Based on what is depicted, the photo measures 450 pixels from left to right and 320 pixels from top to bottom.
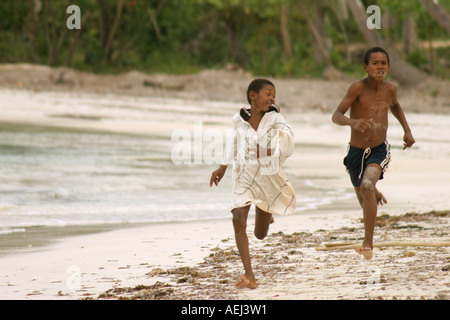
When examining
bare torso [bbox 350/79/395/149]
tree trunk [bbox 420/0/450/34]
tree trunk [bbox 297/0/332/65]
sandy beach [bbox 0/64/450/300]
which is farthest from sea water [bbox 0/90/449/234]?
tree trunk [bbox 297/0/332/65]

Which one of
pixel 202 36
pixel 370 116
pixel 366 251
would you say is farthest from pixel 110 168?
pixel 202 36

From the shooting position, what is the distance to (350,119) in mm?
6090

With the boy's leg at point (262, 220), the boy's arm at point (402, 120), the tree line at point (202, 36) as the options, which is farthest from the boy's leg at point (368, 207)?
the tree line at point (202, 36)

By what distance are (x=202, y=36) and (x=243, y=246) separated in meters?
36.9

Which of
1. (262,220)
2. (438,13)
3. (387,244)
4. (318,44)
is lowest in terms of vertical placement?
→ (387,244)

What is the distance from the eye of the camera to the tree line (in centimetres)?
3231

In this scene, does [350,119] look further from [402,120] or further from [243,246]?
[243,246]

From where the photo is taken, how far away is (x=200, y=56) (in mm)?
40750

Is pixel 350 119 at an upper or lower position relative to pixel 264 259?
upper

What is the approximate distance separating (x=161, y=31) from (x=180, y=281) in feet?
115

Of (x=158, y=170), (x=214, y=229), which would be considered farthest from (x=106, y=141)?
(x=214, y=229)

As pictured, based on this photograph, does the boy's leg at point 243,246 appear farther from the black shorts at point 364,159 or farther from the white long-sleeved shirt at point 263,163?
the black shorts at point 364,159

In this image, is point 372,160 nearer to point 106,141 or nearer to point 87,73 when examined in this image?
point 106,141

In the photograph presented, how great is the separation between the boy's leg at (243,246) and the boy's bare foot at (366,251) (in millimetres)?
840
